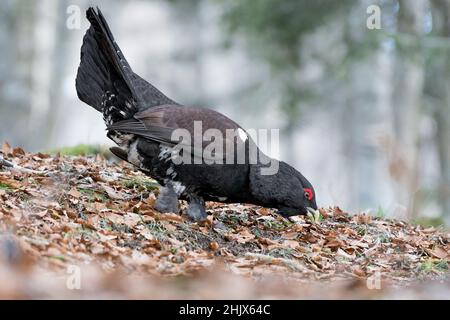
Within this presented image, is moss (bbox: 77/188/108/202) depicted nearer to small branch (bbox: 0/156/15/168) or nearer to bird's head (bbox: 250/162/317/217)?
small branch (bbox: 0/156/15/168)

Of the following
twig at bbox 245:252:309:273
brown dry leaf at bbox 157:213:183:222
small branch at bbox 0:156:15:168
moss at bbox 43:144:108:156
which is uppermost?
moss at bbox 43:144:108:156

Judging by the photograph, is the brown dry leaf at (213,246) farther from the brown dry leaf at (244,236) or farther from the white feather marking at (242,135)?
the white feather marking at (242,135)

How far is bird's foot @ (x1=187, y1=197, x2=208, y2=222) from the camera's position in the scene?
6.20m

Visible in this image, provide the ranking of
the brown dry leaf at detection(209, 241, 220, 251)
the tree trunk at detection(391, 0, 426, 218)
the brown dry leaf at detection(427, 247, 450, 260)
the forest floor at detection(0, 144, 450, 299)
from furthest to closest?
the tree trunk at detection(391, 0, 426, 218)
the brown dry leaf at detection(427, 247, 450, 260)
the brown dry leaf at detection(209, 241, 220, 251)
the forest floor at detection(0, 144, 450, 299)

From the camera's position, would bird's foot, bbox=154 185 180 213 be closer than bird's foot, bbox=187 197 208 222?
Yes

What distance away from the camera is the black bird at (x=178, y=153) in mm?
6059

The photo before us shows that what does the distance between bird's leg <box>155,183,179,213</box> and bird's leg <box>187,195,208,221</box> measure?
174 millimetres

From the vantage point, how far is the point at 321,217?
6.93 metres

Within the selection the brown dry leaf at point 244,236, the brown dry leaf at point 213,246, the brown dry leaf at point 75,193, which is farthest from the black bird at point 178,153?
the brown dry leaf at point 213,246

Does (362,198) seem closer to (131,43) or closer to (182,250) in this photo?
(131,43)

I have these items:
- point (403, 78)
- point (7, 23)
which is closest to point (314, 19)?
point (403, 78)

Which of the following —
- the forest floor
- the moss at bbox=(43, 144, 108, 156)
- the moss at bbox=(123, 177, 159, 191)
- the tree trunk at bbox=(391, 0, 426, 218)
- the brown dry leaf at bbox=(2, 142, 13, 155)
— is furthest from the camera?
the tree trunk at bbox=(391, 0, 426, 218)

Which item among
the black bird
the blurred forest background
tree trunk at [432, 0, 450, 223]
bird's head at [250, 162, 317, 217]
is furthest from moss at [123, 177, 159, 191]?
tree trunk at [432, 0, 450, 223]
